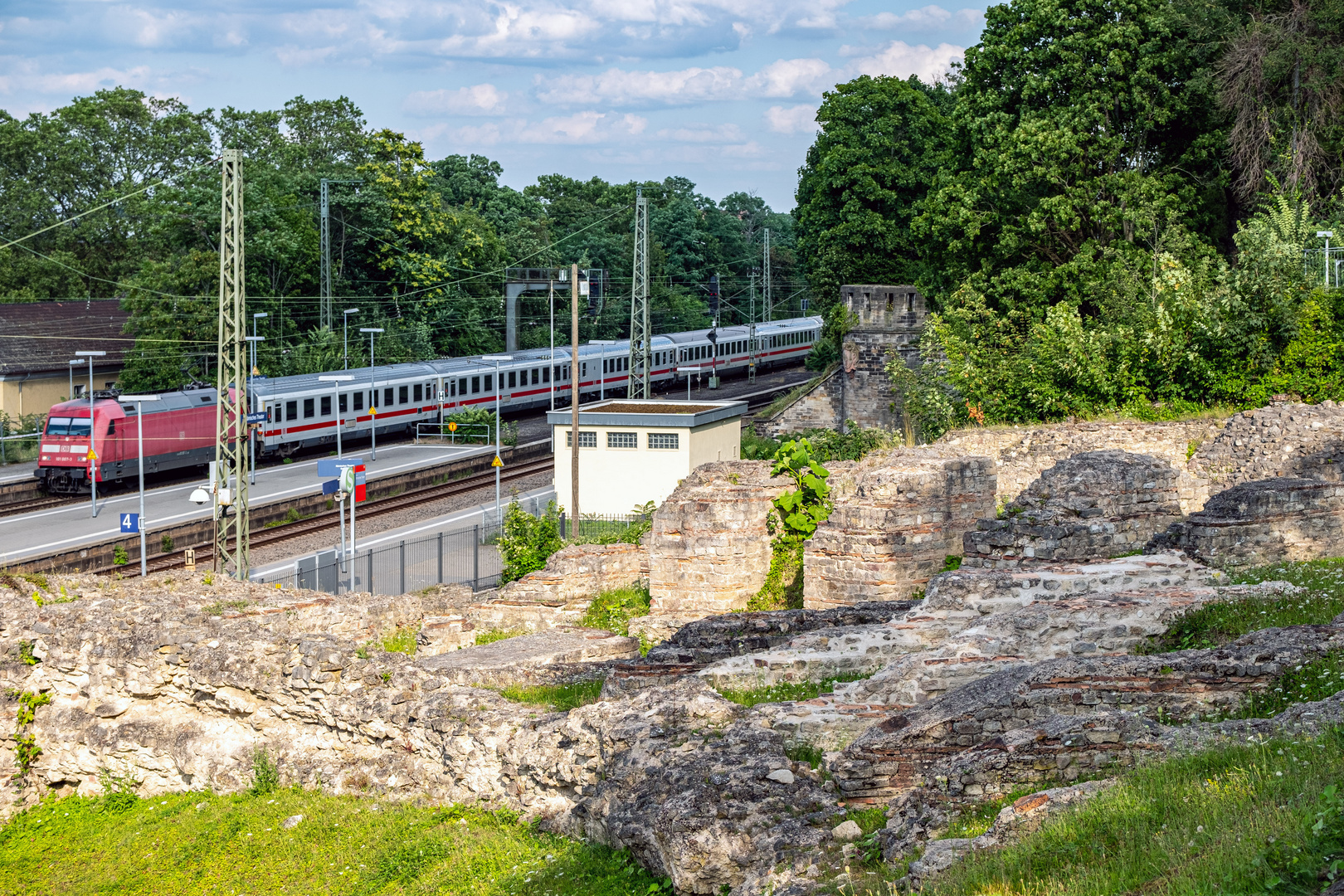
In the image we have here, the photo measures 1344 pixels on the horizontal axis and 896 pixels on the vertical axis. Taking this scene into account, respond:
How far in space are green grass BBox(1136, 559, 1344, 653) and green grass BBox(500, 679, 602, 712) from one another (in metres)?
4.79

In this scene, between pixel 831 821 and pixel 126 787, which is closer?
pixel 831 821

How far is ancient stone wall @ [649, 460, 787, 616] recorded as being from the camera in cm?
1664

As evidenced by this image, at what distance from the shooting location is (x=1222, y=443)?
17000 millimetres

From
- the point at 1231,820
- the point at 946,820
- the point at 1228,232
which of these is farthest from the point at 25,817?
the point at 1228,232

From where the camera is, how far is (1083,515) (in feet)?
44.8

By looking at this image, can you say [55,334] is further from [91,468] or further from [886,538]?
[886,538]

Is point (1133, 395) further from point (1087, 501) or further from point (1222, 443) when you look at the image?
point (1087, 501)

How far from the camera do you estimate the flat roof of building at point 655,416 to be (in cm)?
2758

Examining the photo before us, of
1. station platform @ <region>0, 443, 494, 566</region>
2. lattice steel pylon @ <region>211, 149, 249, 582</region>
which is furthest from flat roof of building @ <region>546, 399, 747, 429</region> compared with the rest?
station platform @ <region>0, 443, 494, 566</region>

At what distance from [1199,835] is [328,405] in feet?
123

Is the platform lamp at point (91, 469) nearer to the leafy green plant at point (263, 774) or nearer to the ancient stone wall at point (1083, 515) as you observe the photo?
the leafy green plant at point (263, 774)

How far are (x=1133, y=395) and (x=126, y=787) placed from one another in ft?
57.8

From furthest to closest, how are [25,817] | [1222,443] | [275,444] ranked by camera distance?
1. [275,444]
2. [1222,443]
3. [25,817]

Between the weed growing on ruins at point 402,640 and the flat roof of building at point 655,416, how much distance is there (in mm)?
11558
